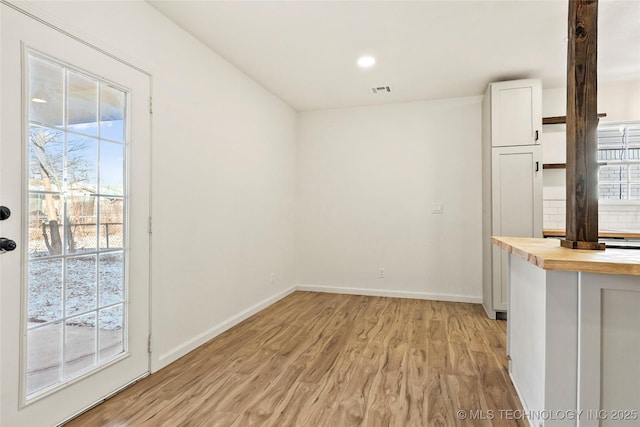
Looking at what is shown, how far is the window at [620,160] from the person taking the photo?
3.90m

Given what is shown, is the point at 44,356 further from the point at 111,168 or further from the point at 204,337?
the point at 204,337

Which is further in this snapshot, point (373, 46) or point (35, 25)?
point (373, 46)

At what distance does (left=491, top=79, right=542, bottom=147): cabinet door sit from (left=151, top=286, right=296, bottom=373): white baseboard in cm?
315

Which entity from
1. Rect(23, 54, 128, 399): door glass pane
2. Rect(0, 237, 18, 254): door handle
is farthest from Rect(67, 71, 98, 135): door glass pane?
Rect(0, 237, 18, 254): door handle

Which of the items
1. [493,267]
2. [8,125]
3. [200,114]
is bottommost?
[493,267]

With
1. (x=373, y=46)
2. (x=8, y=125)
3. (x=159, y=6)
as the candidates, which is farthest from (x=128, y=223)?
(x=373, y=46)

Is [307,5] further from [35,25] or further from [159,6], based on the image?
[35,25]

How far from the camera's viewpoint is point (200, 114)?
298 cm

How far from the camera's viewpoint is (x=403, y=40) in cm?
299

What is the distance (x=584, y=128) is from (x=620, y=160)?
2.94 metres

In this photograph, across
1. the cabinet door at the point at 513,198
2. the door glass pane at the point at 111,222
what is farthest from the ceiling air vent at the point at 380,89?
the door glass pane at the point at 111,222

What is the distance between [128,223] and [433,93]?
12.0 feet

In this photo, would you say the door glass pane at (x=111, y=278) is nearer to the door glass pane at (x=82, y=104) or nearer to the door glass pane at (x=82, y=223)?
the door glass pane at (x=82, y=223)

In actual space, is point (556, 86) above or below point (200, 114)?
above
